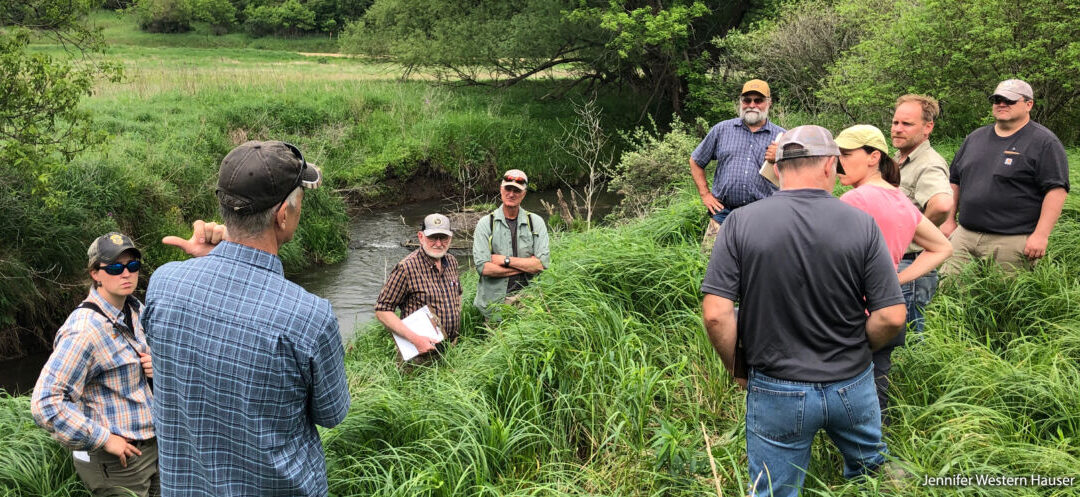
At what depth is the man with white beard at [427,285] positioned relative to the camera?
5.10m

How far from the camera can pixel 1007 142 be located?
493 centimetres

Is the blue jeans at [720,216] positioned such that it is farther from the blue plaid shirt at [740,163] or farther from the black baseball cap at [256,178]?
the black baseball cap at [256,178]

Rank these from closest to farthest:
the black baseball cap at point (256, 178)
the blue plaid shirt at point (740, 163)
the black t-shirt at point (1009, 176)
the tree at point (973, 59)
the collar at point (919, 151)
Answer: the black baseball cap at point (256, 178) → the collar at point (919, 151) → the black t-shirt at point (1009, 176) → the blue plaid shirt at point (740, 163) → the tree at point (973, 59)

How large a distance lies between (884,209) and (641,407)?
4.91 ft

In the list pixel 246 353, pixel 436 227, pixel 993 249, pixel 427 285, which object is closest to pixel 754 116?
pixel 993 249

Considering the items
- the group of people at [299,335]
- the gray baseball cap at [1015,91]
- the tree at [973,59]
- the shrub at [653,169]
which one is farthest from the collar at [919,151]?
the shrub at [653,169]

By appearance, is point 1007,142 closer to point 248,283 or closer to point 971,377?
point 971,377

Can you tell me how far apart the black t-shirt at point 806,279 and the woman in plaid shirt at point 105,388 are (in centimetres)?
268

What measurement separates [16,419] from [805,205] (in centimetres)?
427

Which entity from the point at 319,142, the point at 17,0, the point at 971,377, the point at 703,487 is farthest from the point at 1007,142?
the point at 319,142

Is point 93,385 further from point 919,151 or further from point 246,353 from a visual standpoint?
point 919,151

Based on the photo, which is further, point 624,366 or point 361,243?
point 361,243

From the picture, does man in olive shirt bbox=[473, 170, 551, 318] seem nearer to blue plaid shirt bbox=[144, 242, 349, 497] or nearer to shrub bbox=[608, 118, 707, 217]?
blue plaid shirt bbox=[144, 242, 349, 497]

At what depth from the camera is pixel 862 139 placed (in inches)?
138
